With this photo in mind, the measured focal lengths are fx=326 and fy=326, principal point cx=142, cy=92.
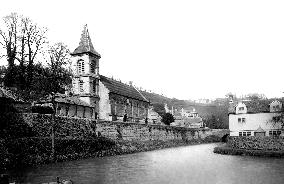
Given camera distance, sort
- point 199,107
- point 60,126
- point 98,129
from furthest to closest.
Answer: point 199,107, point 98,129, point 60,126

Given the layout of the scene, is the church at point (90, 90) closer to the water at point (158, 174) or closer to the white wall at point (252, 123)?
the white wall at point (252, 123)

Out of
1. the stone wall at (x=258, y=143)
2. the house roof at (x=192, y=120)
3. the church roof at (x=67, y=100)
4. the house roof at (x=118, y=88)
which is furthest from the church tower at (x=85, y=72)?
the house roof at (x=192, y=120)

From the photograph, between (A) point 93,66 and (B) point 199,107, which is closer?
(A) point 93,66

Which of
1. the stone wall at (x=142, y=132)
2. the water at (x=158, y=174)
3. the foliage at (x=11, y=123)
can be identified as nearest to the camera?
the water at (x=158, y=174)

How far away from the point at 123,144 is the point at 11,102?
18.5 m

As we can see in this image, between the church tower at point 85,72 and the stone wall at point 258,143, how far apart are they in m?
→ 32.2

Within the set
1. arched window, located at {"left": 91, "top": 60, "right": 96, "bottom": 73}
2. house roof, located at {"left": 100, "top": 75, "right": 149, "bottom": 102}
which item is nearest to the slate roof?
house roof, located at {"left": 100, "top": 75, "right": 149, "bottom": 102}

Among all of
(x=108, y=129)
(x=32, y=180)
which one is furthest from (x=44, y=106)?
(x=32, y=180)

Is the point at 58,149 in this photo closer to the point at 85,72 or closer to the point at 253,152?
the point at 253,152

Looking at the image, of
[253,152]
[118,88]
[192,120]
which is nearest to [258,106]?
[253,152]

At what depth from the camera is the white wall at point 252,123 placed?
54250mm

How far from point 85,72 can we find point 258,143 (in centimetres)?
3815

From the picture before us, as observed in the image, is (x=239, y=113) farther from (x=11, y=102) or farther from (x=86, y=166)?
(x=11, y=102)

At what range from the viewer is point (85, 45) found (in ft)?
227
